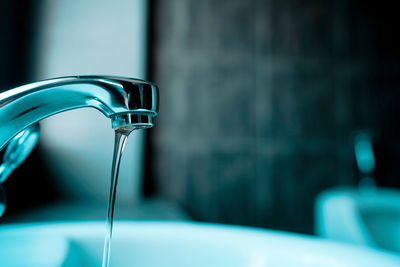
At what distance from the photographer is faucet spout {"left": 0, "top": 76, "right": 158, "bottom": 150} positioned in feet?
0.75

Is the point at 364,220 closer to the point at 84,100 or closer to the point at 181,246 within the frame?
the point at 181,246

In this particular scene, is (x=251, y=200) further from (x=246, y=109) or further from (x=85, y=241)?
(x=85, y=241)

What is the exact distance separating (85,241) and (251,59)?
144 cm

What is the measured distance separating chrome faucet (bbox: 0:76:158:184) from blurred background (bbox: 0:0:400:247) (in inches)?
42.8

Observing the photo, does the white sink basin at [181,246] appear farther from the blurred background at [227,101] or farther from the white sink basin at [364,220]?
the blurred background at [227,101]

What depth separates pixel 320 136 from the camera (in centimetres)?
175

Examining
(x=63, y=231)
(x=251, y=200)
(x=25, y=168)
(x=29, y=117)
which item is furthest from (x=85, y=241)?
(x=251, y=200)

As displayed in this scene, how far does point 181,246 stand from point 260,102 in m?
1.36

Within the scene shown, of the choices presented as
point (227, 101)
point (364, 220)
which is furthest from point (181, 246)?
point (227, 101)

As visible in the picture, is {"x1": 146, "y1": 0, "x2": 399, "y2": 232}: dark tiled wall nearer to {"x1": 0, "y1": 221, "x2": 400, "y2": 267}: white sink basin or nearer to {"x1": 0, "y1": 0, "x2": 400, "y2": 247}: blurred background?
{"x1": 0, "y1": 0, "x2": 400, "y2": 247}: blurred background

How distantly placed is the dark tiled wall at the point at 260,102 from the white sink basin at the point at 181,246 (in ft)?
3.87

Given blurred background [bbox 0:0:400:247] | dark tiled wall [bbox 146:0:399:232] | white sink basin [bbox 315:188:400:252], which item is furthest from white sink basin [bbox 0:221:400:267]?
dark tiled wall [bbox 146:0:399:232]

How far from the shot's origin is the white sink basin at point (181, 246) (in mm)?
339

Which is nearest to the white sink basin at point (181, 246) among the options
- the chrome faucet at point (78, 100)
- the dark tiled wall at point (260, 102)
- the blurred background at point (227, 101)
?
the chrome faucet at point (78, 100)
